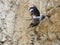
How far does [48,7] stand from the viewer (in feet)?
6.61

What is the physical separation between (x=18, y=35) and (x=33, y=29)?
182mm

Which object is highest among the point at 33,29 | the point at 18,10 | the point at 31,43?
the point at 18,10

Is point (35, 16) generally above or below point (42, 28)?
above

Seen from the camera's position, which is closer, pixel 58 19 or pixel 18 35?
pixel 58 19

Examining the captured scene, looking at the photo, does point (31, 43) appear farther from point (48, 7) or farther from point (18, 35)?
point (48, 7)

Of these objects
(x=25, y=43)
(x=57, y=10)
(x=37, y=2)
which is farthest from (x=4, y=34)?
(x=57, y=10)

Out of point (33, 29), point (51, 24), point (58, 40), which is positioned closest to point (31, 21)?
point (33, 29)

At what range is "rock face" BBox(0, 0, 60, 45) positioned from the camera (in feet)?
6.40

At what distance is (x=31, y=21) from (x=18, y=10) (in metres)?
0.23

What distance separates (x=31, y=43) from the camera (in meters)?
2.00

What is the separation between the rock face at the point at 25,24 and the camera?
1.95 metres

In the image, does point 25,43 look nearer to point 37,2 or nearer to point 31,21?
point 31,21

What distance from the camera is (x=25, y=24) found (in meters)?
2.08

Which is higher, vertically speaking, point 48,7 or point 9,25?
point 48,7
